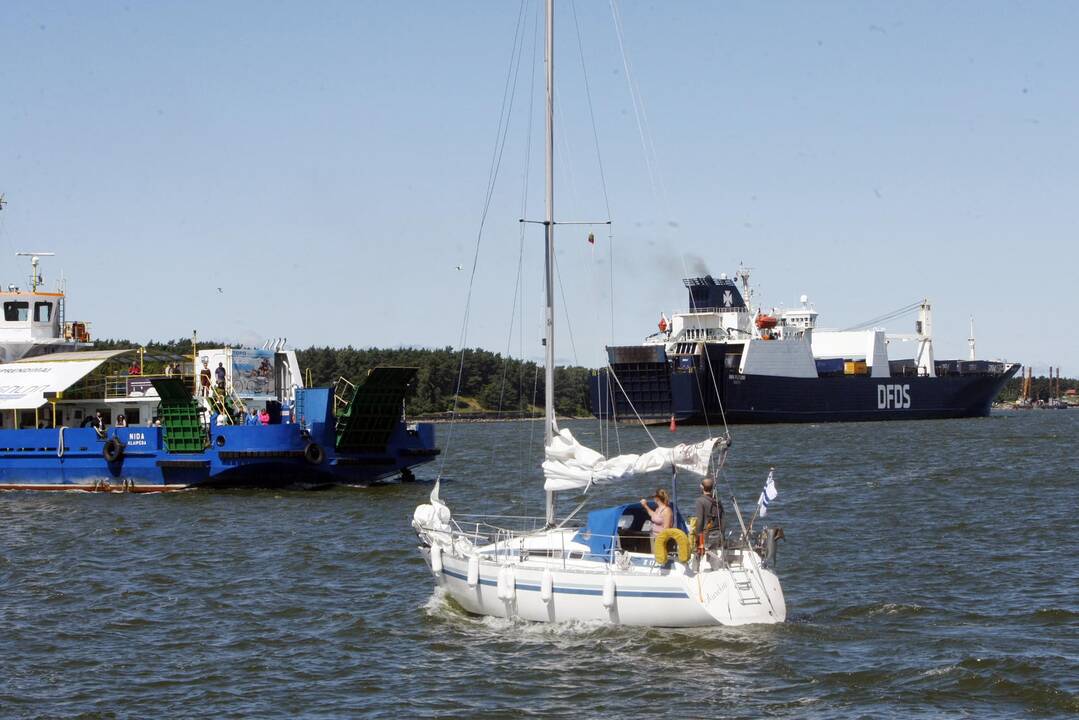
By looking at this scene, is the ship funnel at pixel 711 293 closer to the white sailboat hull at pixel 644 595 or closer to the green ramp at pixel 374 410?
the green ramp at pixel 374 410

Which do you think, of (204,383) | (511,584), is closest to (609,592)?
(511,584)

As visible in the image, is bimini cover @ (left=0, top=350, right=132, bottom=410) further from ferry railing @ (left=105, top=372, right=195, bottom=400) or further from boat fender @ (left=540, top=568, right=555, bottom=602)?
boat fender @ (left=540, top=568, right=555, bottom=602)

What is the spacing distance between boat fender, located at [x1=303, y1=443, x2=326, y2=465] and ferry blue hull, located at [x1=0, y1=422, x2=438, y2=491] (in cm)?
3

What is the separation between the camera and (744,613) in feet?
56.5

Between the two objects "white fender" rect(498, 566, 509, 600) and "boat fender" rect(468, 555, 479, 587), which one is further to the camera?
"boat fender" rect(468, 555, 479, 587)

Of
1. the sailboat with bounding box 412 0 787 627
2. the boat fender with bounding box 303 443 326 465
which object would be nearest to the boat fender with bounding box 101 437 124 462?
the boat fender with bounding box 303 443 326 465

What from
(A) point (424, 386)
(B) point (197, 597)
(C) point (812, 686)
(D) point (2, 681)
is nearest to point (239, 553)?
(B) point (197, 597)

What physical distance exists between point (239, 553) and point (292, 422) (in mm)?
12407

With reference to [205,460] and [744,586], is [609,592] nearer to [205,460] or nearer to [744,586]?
[744,586]

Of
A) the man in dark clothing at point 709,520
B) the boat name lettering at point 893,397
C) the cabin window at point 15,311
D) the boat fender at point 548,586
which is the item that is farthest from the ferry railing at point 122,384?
the boat name lettering at point 893,397

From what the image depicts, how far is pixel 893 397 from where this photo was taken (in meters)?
102

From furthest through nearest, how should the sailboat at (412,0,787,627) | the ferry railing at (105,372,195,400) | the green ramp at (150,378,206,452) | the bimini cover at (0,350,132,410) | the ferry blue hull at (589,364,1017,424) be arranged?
the ferry blue hull at (589,364,1017,424)
the ferry railing at (105,372,195,400)
the bimini cover at (0,350,132,410)
the green ramp at (150,378,206,452)
the sailboat at (412,0,787,627)

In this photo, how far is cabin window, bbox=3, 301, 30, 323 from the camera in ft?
157

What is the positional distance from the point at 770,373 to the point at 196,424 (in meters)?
61.6
